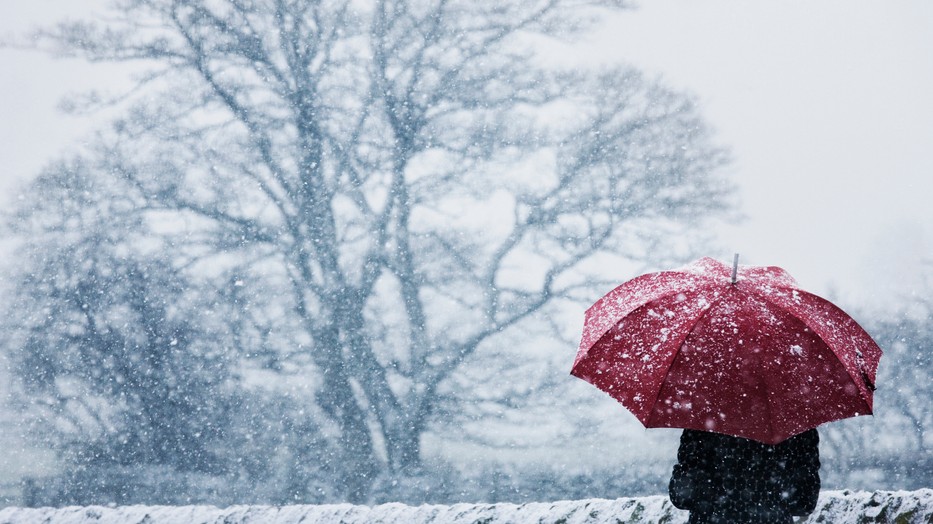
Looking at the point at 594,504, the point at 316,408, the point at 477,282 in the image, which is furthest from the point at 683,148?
the point at 594,504

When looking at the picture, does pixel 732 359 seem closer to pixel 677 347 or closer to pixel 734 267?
pixel 677 347

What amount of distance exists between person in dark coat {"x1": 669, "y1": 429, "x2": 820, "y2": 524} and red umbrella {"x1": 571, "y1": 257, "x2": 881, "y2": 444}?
0.96 ft

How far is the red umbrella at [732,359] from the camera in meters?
2.49

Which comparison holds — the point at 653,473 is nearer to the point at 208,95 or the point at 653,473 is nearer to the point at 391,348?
the point at 391,348

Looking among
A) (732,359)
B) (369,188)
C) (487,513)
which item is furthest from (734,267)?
(369,188)

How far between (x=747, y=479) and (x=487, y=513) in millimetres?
1499

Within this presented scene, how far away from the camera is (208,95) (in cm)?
1440

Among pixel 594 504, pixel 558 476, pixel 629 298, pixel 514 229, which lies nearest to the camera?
pixel 629 298

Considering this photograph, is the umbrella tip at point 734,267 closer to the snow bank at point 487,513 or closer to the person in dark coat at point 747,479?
the person in dark coat at point 747,479

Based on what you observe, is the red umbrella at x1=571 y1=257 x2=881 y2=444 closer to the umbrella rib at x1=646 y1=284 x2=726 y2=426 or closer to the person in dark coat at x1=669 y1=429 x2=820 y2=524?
the umbrella rib at x1=646 y1=284 x2=726 y2=426

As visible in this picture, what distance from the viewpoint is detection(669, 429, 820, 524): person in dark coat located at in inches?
108

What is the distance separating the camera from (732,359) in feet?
8.36

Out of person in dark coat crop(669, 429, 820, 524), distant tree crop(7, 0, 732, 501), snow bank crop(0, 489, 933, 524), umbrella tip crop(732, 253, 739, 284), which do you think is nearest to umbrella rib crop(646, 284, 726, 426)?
umbrella tip crop(732, 253, 739, 284)

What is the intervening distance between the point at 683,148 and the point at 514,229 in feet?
13.1
